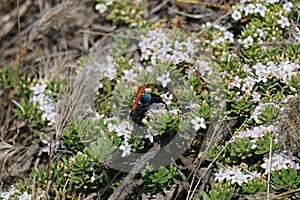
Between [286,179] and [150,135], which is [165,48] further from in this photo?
[286,179]

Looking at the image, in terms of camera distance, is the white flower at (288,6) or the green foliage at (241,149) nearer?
the green foliage at (241,149)

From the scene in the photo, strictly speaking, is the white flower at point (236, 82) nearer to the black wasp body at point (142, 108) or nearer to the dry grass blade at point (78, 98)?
the black wasp body at point (142, 108)

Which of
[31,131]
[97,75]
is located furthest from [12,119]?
[97,75]

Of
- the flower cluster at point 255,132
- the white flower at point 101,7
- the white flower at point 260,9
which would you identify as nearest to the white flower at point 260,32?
the white flower at point 260,9

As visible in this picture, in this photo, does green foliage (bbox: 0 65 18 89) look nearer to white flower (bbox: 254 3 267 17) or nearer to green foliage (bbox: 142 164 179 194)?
green foliage (bbox: 142 164 179 194)

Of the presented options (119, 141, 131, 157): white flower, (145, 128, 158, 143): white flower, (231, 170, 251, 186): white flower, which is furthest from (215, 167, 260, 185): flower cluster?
(119, 141, 131, 157): white flower

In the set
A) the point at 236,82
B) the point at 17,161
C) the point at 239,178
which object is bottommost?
the point at 17,161

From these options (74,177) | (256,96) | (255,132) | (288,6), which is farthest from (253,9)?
(74,177)
